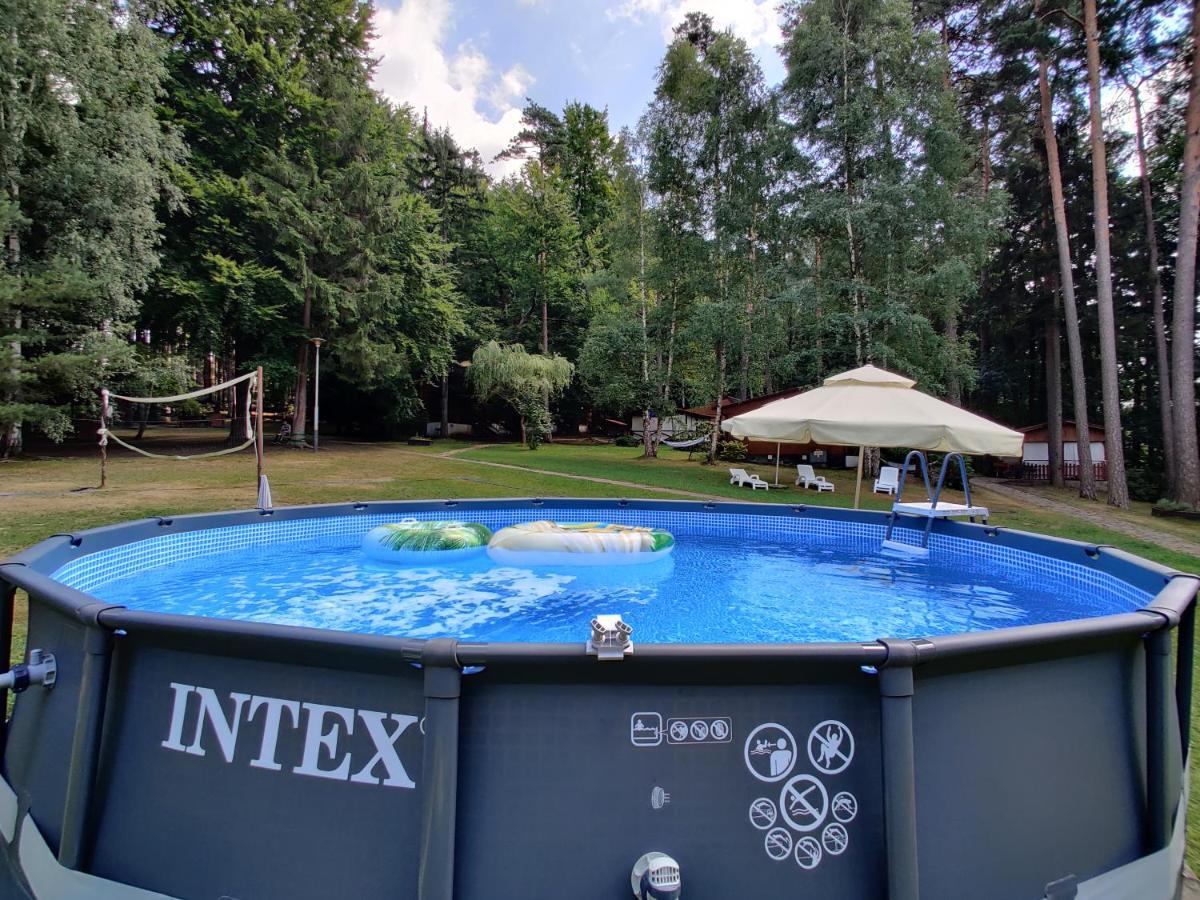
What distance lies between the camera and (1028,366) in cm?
3083

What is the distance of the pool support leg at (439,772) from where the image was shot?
1666 millimetres

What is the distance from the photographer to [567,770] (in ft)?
5.93

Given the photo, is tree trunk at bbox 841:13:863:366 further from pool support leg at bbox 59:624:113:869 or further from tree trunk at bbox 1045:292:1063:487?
pool support leg at bbox 59:624:113:869

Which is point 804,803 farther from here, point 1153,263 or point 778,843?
point 1153,263

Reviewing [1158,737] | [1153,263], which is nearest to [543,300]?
[1153,263]

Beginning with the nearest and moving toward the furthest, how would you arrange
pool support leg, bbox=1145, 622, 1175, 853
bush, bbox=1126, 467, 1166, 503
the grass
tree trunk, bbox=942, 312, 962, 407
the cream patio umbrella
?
pool support leg, bbox=1145, 622, 1175, 853
the cream patio umbrella
the grass
tree trunk, bbox=942, 312, 962, 407
bush, bbox=1126, 467, 1166, 503

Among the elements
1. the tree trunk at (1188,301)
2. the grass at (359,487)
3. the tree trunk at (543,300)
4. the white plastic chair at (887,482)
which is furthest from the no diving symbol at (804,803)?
the tree trunk at (543,300)

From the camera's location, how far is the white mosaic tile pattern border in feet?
18.4

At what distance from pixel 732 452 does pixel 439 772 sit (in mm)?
22282

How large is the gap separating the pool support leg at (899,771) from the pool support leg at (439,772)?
122 cm

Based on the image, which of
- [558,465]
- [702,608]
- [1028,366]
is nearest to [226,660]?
[702,608]

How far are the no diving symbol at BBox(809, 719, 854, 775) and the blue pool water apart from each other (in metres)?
3.85

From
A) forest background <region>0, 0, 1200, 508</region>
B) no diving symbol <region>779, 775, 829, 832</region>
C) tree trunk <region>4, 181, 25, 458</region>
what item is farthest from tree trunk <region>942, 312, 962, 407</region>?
tree trunk <region>4, 181, 25, 458</region>

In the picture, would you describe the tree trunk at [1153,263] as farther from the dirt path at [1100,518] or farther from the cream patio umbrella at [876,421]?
the cream patio umbrella at [876,421]
